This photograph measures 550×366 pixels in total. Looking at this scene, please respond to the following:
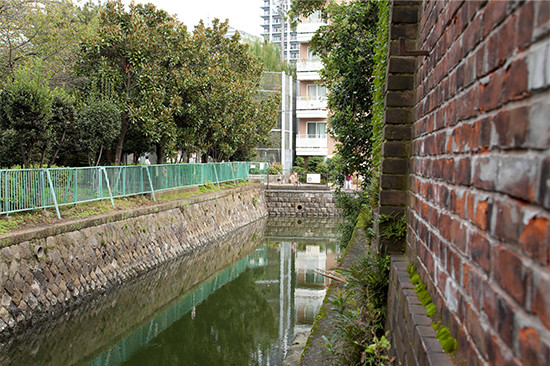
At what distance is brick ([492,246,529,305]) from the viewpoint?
117cm

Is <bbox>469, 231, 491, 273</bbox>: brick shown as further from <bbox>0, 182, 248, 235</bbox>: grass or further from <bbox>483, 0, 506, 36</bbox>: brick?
<bbox>0, 182, 248, 235</bbox>: grass

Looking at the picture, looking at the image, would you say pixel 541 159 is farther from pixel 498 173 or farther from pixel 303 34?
pixel 303 34

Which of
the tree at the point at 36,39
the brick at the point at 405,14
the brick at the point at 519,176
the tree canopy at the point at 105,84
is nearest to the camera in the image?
the brick at the point at 519,176

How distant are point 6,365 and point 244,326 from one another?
4573 mm

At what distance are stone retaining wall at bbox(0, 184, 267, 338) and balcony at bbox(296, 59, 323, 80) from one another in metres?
20.2

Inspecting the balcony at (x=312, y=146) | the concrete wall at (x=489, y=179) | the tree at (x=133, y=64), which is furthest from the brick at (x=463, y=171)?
the balcony at (x=312, y=146)

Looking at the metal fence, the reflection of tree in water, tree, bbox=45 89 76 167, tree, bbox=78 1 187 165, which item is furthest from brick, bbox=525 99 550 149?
tree, bbox=78 1 187 165

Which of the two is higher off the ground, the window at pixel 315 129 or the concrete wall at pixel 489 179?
the window at pixel 315 129

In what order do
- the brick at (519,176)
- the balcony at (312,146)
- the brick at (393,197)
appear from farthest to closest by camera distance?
the balcony at (312,146) → the brick at (393,197) → the brick at (519,176)

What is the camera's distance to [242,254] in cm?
1652

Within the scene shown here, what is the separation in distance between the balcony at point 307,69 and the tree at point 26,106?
84.9 ft

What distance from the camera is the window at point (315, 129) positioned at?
3475 cm

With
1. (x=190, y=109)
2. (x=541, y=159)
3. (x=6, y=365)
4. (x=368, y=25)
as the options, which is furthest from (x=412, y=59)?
(x=190, y=109)

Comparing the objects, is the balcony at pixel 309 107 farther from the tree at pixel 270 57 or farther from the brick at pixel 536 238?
the brick at pixel 536 238
